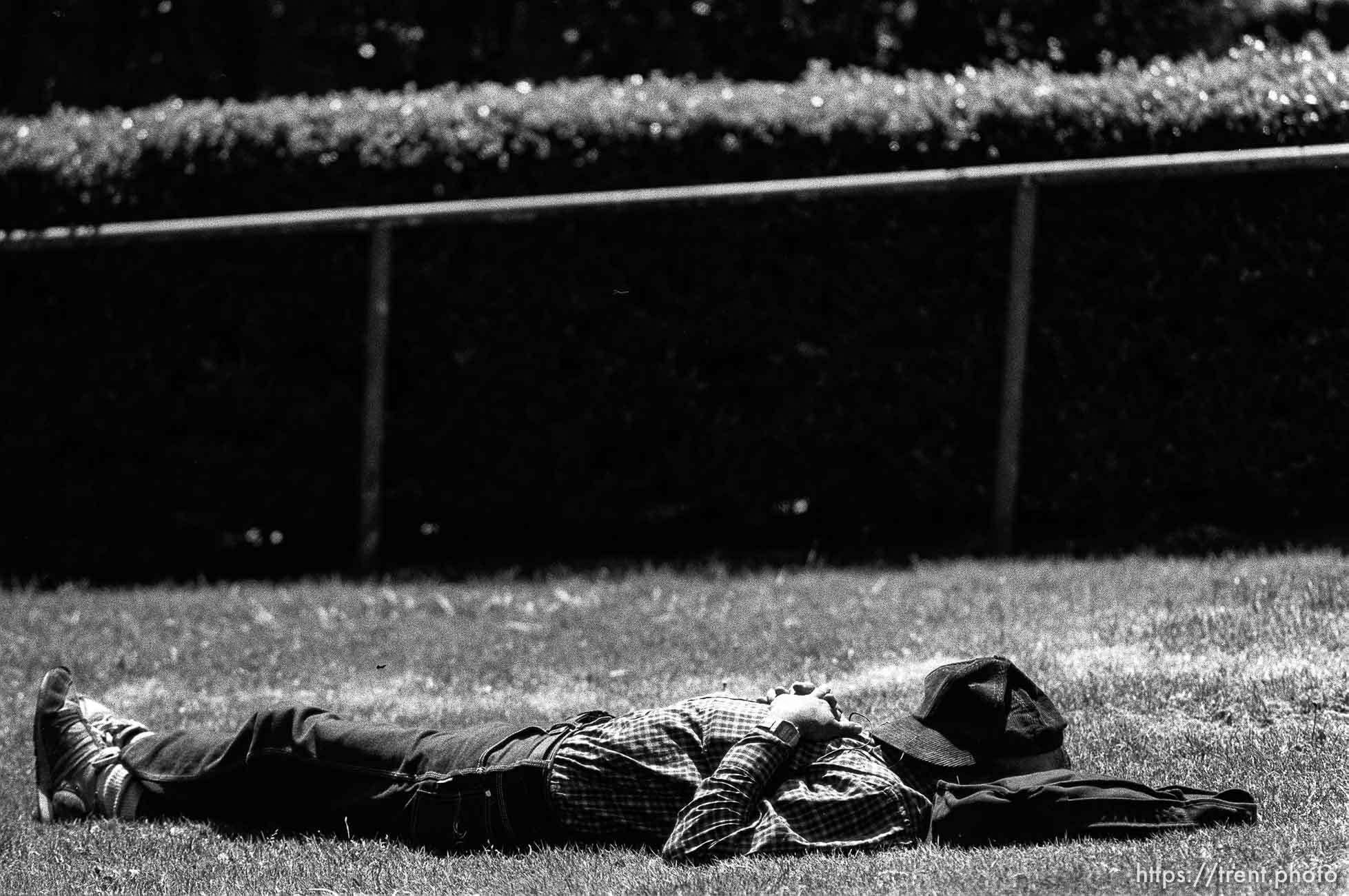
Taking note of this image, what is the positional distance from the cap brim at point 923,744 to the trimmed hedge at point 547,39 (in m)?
7.53

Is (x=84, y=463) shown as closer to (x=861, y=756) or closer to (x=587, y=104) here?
(x=587, y=104)

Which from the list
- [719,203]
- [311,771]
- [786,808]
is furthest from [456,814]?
[719,203]

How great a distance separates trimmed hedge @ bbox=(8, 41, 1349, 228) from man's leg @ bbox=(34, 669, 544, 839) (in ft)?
11.3

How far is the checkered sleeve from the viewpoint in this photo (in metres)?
4.03

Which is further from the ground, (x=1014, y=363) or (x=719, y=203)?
(x=719, y=203)

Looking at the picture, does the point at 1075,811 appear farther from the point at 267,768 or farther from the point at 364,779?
the point at 267,768

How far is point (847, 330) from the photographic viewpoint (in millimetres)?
7602

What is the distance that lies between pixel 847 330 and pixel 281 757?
3.84m

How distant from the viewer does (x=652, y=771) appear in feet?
13.9

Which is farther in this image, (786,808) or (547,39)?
(547,39)

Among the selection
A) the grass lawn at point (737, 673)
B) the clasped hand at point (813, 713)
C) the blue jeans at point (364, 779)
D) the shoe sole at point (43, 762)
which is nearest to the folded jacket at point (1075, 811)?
the grass lawn at point (737, 673)

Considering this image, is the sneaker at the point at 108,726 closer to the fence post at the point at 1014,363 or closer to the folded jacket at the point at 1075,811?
the folded jacket at the point at 1075,811

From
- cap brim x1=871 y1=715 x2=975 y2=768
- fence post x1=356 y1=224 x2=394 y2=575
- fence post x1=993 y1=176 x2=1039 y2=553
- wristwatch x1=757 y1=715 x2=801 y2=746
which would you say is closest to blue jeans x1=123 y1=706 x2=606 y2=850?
wristwatch x1=757 y1=715 x2=801 y2=746

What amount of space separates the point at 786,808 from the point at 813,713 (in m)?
0.25
